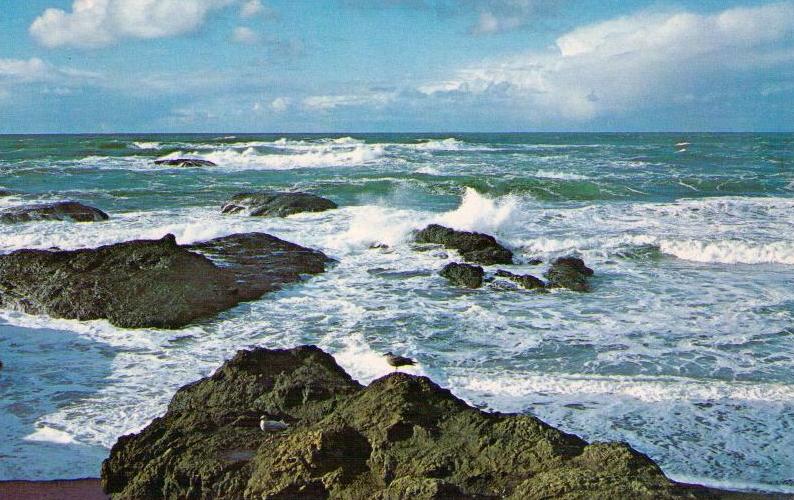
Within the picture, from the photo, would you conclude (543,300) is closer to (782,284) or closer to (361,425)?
(782,284)

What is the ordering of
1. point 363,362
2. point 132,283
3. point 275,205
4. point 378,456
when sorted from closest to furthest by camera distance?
1. point 378,456
2. point 363,362
3. point 132,283
4. point 275,205

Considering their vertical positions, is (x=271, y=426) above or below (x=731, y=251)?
above

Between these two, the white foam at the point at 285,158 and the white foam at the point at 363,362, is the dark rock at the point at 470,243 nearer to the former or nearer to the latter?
the white foam at the point at 363,362

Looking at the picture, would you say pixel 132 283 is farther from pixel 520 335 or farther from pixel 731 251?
pixel 731 251

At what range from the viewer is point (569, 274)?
10656 mm

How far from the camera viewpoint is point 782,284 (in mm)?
10742

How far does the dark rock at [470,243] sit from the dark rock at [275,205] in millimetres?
4411

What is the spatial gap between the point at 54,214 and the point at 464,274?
33.3 feet

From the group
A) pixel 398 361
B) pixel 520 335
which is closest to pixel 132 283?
pixel 398 361

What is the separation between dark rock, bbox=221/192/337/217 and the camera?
17172 millimetres

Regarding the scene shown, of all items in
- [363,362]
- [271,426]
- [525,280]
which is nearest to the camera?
[271,426]

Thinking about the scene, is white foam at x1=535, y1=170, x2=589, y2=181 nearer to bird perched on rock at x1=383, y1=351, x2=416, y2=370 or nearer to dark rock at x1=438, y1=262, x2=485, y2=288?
dark rock at x1=438, y1=262, x2=485, y2=288

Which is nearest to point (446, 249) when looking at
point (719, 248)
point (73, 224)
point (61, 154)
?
point (719, 248)

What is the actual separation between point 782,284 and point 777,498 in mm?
7220
